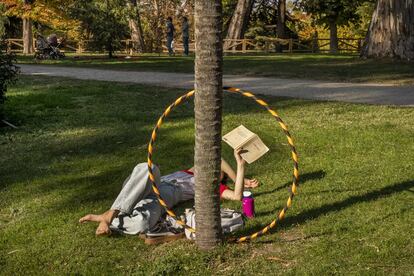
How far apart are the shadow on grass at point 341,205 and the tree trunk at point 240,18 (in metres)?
28.1

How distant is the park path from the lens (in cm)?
1151

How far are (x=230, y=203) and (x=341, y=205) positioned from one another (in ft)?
3.52

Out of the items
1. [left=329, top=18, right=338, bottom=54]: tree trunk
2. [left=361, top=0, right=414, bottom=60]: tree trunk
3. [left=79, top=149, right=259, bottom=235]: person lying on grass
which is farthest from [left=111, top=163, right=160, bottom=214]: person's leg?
[left=329, top=18, right=338, bottom=54]: tree trunk

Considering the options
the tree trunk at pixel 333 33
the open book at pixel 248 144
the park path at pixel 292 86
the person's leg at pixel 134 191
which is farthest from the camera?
the tree trunk at pixel 333 33

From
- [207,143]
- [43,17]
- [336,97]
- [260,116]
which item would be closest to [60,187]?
[207,143]

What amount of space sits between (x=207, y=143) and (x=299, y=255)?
1129 mm

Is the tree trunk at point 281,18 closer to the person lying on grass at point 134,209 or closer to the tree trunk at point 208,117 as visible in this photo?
the person lying on grass at point 134,209

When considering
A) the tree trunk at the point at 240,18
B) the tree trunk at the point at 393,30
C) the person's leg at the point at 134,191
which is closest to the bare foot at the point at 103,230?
the person's leg at the point at 134,191

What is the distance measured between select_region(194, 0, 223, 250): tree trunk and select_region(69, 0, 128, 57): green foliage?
67.1 ft

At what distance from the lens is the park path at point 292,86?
11508 mm

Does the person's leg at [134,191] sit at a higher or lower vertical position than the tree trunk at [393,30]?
lower

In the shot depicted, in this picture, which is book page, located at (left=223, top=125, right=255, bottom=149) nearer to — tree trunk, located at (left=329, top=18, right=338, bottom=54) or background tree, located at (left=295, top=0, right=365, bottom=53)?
background tree, located at (left=295, top=0, right=365, bottom=53)

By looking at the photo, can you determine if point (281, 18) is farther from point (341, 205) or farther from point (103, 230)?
point (103, 230)

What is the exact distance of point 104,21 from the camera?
24141 millimetres
